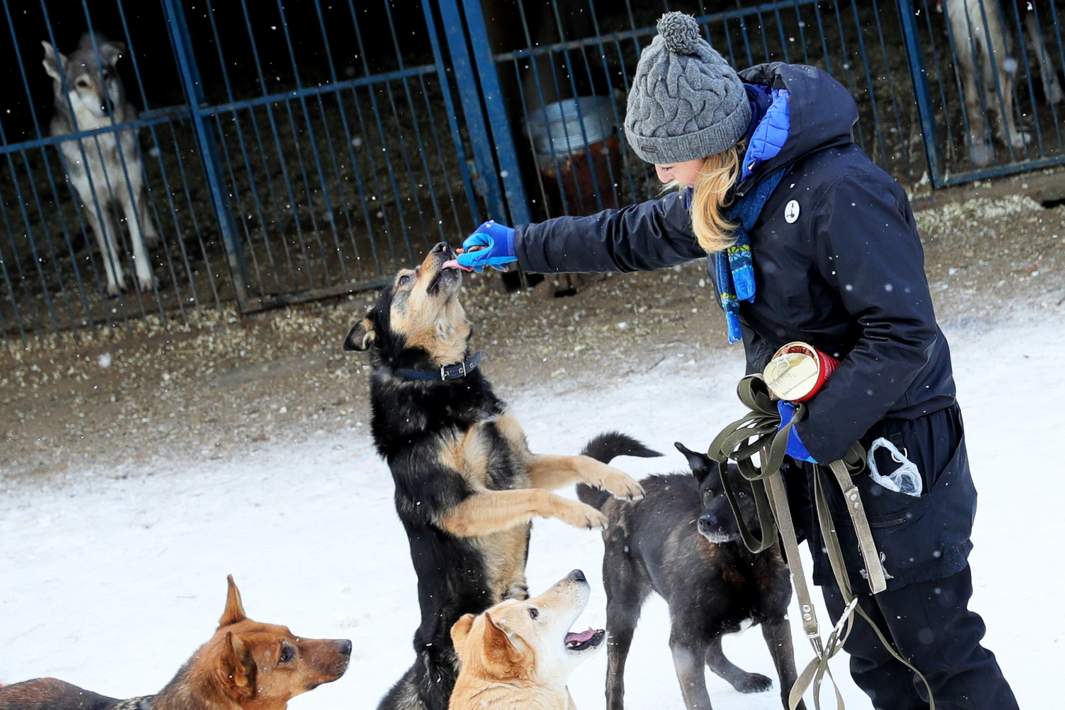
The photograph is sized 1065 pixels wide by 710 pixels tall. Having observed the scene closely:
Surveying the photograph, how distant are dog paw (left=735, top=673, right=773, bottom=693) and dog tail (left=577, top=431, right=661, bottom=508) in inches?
31.6

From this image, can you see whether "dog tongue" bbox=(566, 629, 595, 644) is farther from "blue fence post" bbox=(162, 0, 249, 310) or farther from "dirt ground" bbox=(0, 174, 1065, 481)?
"blue fence post" bbox=(162, 0, 249, 310)

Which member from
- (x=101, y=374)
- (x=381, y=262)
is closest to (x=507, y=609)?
(x=101, y=374)

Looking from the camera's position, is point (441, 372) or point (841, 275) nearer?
point (841, 275)

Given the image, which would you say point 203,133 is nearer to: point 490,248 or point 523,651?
point 490,248

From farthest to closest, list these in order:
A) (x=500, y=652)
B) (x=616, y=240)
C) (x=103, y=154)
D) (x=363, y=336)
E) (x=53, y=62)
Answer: (x=103, y=154)
(x=53, y=62)
(x=363, y=336)
(x=616, y=240)
(x=500, y=652)

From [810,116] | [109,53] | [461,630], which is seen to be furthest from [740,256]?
[109,53]

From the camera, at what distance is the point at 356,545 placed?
5797mm

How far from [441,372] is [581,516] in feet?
2.42

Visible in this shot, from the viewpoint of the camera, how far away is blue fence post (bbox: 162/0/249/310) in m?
8.68

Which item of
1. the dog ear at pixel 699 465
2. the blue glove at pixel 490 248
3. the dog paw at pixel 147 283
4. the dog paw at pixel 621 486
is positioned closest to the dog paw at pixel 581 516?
the dog paw at pixel 621 486

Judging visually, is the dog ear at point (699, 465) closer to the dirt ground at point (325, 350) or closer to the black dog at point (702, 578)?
the black dog at point (702, 578)

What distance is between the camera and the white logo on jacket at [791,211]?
2.77 m

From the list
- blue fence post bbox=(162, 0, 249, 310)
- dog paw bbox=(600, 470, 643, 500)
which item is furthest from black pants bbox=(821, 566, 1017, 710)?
blue fence post bbox=(162, 0, 249, 310)

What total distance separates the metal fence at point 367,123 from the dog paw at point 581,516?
4970mm
